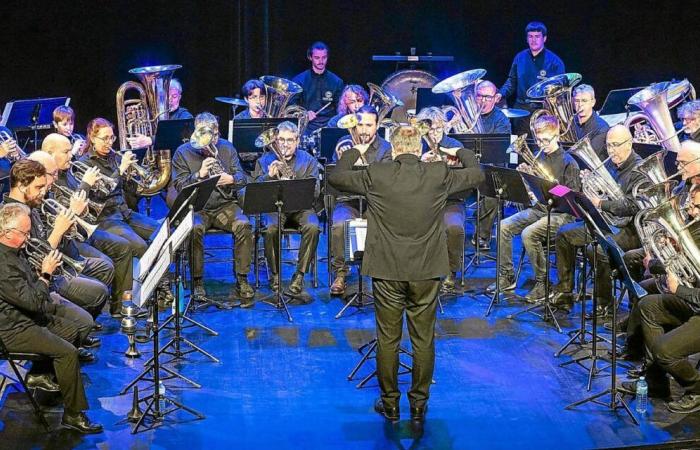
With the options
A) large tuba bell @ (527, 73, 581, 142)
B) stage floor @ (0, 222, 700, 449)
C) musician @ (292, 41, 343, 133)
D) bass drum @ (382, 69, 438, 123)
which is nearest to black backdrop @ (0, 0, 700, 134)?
bass drum @ (382, 69, 438, 123)

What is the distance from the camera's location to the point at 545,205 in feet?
27.1

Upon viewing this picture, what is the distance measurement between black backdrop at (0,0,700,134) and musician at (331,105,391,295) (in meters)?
4.18

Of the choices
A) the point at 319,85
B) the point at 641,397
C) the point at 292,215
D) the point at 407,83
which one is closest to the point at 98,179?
the point at 292,215

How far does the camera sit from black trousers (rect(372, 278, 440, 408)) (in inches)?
247

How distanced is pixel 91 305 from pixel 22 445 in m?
1.74

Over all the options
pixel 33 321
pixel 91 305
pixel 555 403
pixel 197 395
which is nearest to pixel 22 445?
pixel 33 321

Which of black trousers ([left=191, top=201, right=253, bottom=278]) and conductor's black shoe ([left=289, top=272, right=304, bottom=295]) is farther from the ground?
black trousers ([left=191, top=201, right=253, bottom=278])

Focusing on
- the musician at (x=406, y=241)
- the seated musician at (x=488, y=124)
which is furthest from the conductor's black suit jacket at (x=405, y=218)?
the seated musician at (x=488, y=124)

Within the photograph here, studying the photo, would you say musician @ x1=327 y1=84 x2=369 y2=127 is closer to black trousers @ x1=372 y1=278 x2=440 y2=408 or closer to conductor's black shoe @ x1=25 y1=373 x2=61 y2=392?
black trousers @ x1=372 y1=278 x2=440 y2=408

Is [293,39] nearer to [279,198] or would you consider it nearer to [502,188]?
[279,198]

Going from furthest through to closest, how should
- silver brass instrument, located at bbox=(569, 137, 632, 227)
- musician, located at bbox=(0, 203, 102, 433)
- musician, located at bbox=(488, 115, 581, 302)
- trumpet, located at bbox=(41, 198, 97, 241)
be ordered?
1. musician, located at bbox=(488, 115, 581, 302)
2. silver brass instrument, located at bbox=(569, 137, 632, 227)
3. trumpet, located at bbox=(41, 198, 97, 241)
4. musician, located at bbox=(0, 203, 102, 433)

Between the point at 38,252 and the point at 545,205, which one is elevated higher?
the point at 545,205

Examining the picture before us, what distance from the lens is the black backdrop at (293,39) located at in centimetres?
1278

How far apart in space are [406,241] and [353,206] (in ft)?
11.0
